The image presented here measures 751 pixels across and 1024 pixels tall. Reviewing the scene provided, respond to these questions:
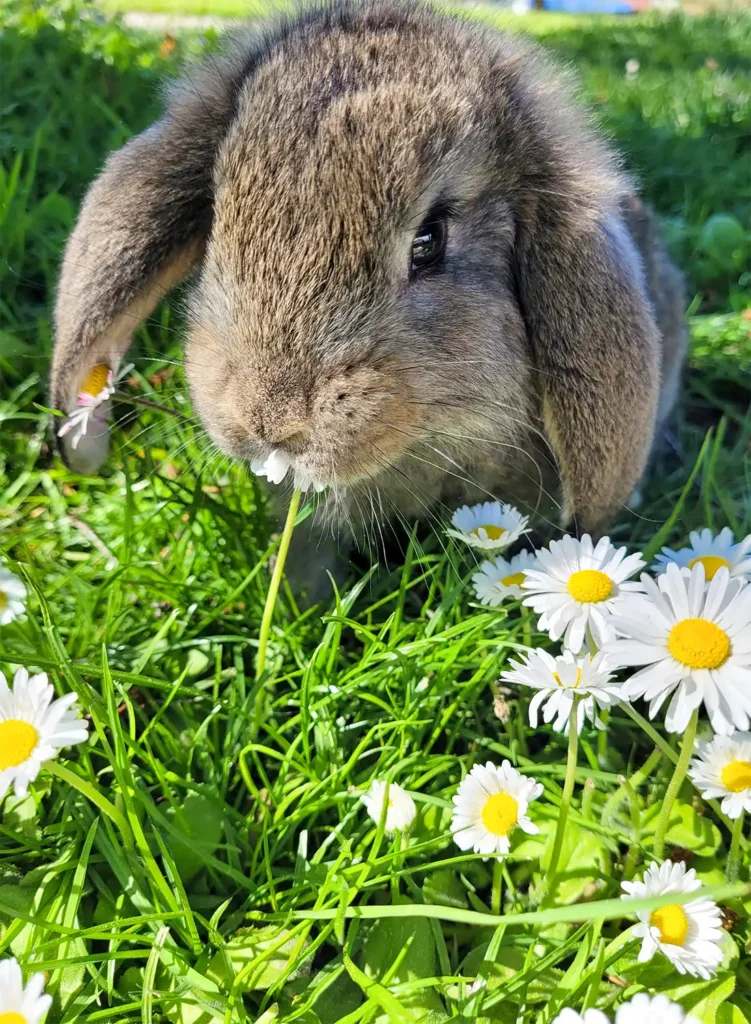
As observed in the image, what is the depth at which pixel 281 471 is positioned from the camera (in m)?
1.53

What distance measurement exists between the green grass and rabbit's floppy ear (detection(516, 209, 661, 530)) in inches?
10.8

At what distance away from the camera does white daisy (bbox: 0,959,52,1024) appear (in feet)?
3.38

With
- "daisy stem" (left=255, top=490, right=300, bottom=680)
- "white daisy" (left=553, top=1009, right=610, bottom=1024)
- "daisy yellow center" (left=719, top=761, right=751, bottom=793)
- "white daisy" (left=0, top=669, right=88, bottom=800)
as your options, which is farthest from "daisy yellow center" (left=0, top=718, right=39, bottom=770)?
"daisy yellow center" (left=719, top=761, right=751, bottom=793)

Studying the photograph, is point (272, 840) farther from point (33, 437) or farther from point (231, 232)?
point (33, 437)

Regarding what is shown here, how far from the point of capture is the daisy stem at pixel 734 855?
140 centimetres

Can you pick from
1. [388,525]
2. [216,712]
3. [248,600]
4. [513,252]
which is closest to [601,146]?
[513,252]

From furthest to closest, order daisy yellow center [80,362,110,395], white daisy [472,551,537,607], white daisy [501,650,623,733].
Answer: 1. daisy yellow center [80,362,110,395]
2. white daisy [472,551,537,607]
3. white daisy [501,650,623,733]

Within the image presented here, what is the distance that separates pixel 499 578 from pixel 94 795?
2.90ft

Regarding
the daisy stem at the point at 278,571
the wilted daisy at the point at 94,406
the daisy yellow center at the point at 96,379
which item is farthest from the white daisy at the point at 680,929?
the daisy yellow center at the point at 96,379

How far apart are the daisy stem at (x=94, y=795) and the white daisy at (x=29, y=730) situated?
0.11 ft

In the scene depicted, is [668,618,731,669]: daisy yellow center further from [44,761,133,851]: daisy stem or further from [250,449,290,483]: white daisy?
[44,761,133,851]: daisy stem

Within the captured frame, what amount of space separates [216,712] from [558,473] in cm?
109

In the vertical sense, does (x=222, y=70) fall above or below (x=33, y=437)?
above

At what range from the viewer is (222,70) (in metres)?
2.11
